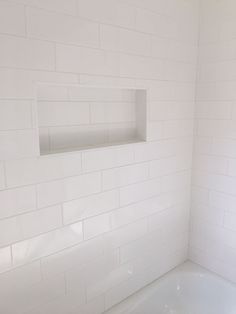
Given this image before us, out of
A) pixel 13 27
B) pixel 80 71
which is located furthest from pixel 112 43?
pixel 13 27

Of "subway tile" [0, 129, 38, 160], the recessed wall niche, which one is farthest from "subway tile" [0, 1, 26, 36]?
"subway tile" [0, 129, 38, 160]

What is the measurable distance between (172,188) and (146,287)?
2.32ft

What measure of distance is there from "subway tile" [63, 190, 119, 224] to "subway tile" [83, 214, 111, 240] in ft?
0.10

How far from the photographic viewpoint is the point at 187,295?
1928 millimetres

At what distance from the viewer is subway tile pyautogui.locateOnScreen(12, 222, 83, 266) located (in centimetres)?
124

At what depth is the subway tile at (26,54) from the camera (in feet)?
3.54

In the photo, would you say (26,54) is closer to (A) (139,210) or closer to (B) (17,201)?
(B) (17,201)

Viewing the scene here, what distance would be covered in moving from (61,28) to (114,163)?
74 centimetres

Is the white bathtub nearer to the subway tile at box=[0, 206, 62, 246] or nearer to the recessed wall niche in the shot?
the subway tile at box=[0, 206, 62, 246]

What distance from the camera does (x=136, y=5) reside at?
4.90 feet

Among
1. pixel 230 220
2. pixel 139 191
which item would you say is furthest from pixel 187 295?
pixel 139 191

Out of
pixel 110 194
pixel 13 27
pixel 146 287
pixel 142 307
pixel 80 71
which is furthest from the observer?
pixel 146 287

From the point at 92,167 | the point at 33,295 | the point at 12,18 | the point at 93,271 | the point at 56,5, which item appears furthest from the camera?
the point at 93,271

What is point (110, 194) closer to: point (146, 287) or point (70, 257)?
point (70, 257)
